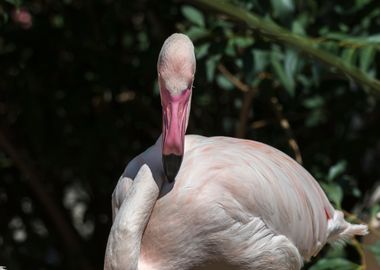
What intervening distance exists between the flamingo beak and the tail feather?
0.98m

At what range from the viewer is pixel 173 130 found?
393cm

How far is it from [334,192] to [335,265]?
1.06 ft

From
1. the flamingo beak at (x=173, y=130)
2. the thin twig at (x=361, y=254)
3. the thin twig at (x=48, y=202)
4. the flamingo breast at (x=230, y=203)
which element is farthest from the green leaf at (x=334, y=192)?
the thin twig at (x=48, y=202)

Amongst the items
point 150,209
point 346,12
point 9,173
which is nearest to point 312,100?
point 346,12

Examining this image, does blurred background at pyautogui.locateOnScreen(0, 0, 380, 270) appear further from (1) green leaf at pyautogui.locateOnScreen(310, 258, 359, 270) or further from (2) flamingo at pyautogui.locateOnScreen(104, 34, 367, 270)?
(2) flamingo at pyautogui.locateOnScreen(104, 34, 367, 270)

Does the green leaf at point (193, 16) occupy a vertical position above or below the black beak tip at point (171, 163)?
above

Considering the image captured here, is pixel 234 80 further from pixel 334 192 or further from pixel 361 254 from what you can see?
pixel 361 254

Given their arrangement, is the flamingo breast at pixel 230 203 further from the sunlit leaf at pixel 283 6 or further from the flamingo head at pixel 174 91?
the sunlit leaf at pixel 283 6

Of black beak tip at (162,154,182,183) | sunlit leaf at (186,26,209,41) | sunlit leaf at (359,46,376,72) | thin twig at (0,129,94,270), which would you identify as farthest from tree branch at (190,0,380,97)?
thin twig at (0,129,94,270)

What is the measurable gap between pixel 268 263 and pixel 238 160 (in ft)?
1.23

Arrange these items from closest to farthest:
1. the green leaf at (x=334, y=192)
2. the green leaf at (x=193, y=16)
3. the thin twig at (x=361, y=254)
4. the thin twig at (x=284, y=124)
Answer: the thin twig at (x=361, y=254)
the green leaf at (x=334, y=192)
the green leaf at (x=193, y=16)
the thin twig at (x=284, y=124)

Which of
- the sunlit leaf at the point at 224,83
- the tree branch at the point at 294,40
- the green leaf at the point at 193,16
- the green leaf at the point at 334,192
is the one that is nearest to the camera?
the tree branch at the point at 294,40

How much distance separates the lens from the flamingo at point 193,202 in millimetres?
3967

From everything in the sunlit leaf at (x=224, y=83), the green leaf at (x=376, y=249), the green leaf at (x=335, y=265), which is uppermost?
the sunlit leaf at (x=224, y=83)
